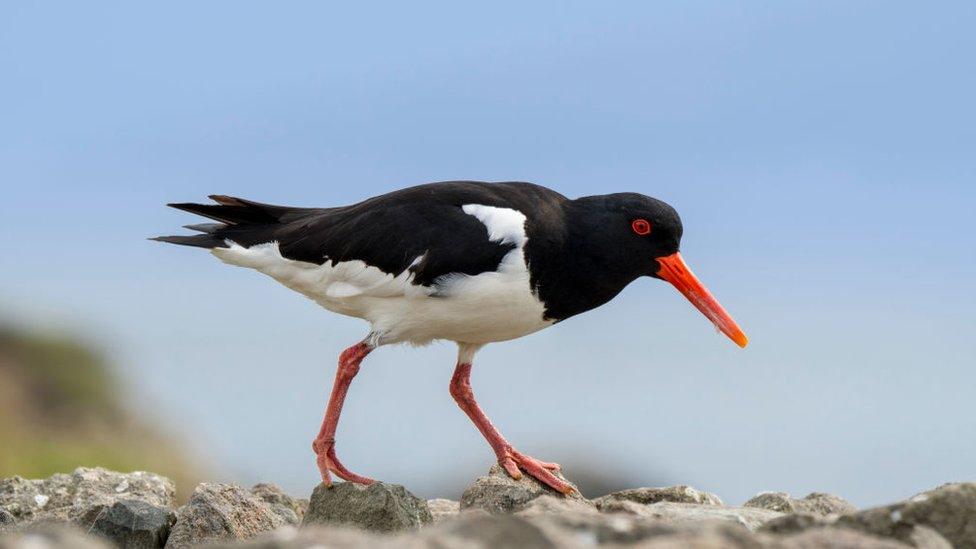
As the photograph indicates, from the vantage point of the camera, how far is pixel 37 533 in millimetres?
3561

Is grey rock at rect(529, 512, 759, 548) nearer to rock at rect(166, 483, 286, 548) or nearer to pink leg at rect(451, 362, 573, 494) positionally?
rock at rect(166, 483, 286, 548)

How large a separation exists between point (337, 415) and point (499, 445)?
4.66 feet

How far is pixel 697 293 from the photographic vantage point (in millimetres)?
9258

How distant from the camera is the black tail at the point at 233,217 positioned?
9578 millimetres

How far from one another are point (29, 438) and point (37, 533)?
16.8 metres

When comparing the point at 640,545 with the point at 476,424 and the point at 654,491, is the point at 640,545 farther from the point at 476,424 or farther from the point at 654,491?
the point at 476,424

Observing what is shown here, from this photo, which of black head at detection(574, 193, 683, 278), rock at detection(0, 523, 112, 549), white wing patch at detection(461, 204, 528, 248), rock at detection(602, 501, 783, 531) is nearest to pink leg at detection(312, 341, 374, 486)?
white wing patch at detection(461, 204, 528, 248)

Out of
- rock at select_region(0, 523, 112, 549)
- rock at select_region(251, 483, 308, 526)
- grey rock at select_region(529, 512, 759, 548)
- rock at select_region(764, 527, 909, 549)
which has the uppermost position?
rock at select_region(764, 527, 909, 549)

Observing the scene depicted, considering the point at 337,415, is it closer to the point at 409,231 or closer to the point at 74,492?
the point at 409,231

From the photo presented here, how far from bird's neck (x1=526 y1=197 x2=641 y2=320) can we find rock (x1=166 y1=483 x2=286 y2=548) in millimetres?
2623

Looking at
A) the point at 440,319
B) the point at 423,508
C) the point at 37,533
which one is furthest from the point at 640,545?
the point at 440,319

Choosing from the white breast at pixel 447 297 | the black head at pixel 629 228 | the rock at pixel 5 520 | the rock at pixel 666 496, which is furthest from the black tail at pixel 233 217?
the rock at pixel 666 496

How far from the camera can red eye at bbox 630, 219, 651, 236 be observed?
29.0 feet

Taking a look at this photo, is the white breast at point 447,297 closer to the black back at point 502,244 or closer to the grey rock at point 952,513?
the black back at point 502,244
